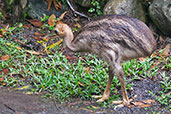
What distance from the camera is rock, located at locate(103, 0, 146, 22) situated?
723 cm

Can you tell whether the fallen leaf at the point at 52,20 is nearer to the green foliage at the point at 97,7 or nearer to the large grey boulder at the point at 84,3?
the large grey boulder at the point at 84,3

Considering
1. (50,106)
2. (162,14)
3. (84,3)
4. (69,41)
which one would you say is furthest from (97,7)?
(50,106)

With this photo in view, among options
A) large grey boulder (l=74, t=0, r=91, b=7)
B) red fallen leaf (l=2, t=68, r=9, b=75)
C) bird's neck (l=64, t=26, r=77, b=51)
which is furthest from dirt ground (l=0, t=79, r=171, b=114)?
large grey boulder (l=74, t=0, r=91, b=7)

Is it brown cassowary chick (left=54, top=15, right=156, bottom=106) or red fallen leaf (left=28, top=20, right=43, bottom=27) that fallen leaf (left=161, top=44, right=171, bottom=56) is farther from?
red fallen leaf (left=28, top=20, right=43, bottom=27)

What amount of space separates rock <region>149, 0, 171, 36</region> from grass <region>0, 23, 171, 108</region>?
0.88 metres

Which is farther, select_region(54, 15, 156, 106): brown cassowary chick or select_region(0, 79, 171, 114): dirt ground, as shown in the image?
select_region(54, 15, 156, 106): brown cassowary chick

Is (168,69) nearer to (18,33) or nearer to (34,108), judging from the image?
(34,108)

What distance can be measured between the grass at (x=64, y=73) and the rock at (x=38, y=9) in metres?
1.31

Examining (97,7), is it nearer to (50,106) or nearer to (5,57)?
(5,57)

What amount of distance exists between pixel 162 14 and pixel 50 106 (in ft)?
11.7

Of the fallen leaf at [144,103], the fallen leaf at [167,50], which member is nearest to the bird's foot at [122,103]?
the fallen leaf at [144,103]

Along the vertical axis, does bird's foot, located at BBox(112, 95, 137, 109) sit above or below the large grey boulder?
below

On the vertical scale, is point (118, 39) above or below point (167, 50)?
above

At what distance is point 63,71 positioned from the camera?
6.08 meters
